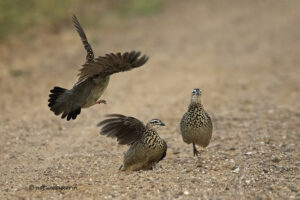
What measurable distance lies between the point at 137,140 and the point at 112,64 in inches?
40.0

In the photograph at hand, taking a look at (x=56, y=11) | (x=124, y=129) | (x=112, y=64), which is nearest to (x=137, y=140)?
(x=124, y=129)

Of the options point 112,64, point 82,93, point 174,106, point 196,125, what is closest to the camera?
point 112,64

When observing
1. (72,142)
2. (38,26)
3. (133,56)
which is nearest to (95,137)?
(72,142)

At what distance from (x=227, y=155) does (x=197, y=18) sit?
12.2 m

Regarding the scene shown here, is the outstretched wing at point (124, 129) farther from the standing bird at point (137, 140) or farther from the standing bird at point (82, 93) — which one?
the standing bird at point (82, 93)

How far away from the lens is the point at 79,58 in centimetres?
1378

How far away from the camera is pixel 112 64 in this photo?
6.02m

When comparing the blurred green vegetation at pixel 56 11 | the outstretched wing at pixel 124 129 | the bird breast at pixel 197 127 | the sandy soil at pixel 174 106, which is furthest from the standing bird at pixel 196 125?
the blurred green vegetation at pixel 56 11

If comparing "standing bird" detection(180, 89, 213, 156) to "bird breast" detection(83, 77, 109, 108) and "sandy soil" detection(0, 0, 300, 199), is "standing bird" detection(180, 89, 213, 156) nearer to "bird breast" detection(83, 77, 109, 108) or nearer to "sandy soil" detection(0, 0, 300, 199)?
"sandy soil" detection(0, 0, 300, 199)

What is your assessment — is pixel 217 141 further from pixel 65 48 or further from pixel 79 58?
pixel 65 48

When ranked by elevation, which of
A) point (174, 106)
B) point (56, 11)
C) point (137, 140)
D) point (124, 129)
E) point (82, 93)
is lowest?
point (137, 140)

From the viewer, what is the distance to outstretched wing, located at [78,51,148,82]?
5766mm

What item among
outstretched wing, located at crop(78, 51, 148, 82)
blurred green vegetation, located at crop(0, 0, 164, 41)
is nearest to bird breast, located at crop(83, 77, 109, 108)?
outstretched wing, located at crop(78, 51, 148, 82)

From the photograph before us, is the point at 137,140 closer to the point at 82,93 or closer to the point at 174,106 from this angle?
the point at 82,93
